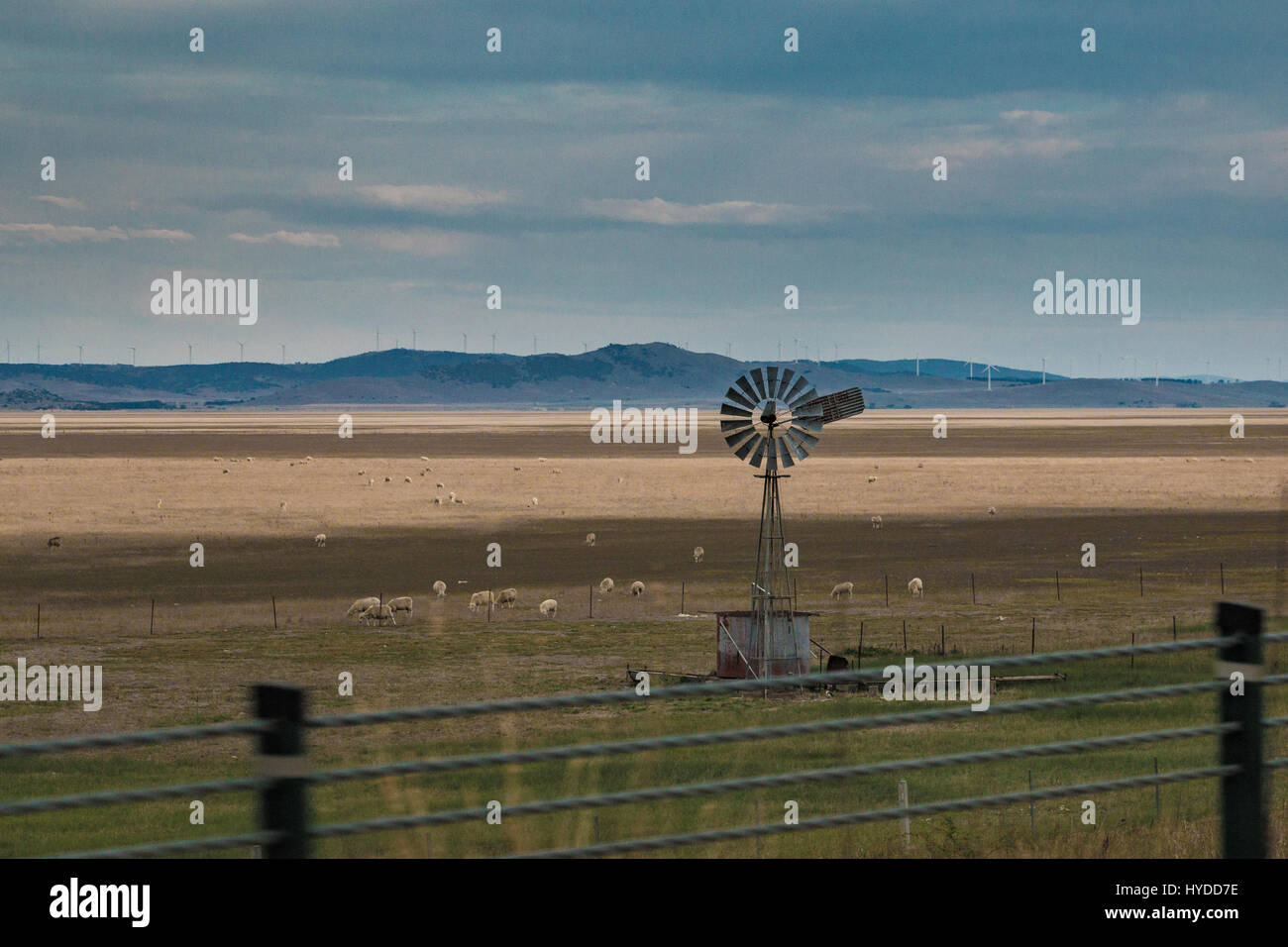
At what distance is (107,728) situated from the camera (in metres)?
30.2

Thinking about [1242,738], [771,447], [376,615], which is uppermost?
[771,447]

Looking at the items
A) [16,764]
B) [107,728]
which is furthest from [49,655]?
[16,764]

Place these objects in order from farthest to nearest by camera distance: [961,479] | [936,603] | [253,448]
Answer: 1. [253,448]
2. [961,479]
3. [936,603]

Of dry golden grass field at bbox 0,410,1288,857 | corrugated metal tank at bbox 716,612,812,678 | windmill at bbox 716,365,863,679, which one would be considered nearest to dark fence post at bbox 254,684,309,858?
dry golden grass field at bbox 0,410,1288,857

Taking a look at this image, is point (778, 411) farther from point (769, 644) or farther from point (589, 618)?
point (589, 618)

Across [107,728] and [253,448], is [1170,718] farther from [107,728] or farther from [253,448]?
[253,448]

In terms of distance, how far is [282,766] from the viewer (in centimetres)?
584

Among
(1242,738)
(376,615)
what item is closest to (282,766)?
(1242,738)

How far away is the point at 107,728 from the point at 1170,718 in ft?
68.2

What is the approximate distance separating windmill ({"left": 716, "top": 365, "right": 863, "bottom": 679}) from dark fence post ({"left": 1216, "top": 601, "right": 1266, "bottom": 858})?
80.3ft

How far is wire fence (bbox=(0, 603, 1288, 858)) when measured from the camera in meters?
5.78

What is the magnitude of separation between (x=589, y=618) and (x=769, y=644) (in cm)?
1426
